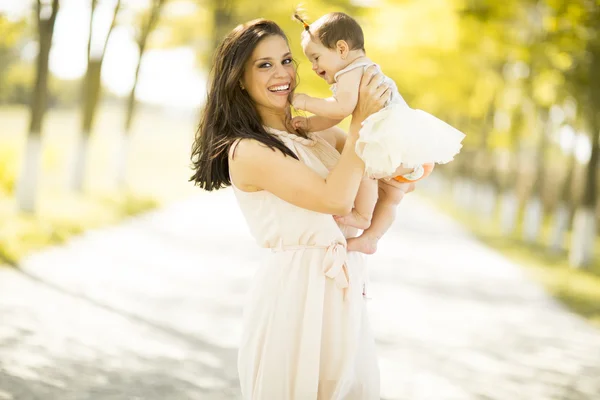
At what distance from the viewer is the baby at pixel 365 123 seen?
2682 millimetres

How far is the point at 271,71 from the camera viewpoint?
2.98 metres

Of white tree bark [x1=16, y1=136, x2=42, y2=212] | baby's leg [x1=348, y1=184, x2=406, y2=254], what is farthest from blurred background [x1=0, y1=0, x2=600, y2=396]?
baby's leg [x1=348, y1=184, x2=406, y2=254]

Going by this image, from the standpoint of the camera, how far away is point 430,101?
26.1 metres

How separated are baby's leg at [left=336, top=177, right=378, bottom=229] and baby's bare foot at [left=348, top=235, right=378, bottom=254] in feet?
0.25

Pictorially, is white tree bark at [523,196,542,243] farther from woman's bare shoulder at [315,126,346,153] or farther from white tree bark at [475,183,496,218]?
woman's bare shoulder at [315,126,346,153]

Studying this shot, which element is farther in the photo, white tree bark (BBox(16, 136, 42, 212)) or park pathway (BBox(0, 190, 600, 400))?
white tree bark (BBox(16, 136, 42, 212))

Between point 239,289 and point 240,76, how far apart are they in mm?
5726

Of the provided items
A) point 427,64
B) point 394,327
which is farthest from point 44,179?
point 394,327

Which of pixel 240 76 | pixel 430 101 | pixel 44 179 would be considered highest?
pixel 430 101

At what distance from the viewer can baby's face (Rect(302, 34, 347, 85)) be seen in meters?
2.98

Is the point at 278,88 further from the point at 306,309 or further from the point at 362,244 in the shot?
the point at 306,309

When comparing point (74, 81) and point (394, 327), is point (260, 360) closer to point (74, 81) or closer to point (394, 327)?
point (394, 327)

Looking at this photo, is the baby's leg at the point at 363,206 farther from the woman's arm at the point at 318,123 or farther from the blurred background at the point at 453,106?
the blurred background at the point at 453,106

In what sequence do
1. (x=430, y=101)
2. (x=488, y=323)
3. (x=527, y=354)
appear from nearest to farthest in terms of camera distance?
(x=527, y=354), (x=488, y=323), (x=430, y=101)
